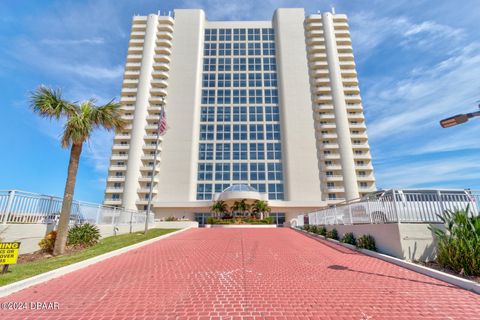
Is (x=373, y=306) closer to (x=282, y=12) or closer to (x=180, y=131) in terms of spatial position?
(x=180, y=131)

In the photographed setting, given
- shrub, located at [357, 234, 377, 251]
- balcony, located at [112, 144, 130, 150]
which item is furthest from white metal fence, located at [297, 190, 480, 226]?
balcony, located at [112, 144, 130, 150]

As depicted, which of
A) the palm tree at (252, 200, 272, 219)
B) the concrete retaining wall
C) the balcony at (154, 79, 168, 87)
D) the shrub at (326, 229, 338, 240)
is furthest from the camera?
the balcony at (154, 79, 168, 87)

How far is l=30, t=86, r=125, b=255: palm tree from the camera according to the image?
10.1 m

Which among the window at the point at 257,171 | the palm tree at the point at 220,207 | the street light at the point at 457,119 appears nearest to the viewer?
the street light at the point at 457,119

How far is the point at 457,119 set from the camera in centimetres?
559

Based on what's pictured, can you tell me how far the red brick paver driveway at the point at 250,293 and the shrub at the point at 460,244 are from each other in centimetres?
118

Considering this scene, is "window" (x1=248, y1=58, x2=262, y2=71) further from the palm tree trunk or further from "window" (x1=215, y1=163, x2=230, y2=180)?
the palm tree trunk

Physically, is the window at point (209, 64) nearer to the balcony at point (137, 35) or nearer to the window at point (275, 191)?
the balcony at point (137, 35)

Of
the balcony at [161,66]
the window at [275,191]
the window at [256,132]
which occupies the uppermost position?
the balcony at [161,66]

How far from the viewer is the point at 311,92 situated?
53688mm

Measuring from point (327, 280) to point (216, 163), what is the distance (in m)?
43.5

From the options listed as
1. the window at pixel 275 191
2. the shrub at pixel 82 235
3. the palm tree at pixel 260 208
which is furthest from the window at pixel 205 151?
the shrub at pixel 82 235

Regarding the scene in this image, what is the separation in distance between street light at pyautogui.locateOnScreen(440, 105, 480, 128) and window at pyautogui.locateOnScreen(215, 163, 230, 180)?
138 feet

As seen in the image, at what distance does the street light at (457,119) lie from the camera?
17.9ft
